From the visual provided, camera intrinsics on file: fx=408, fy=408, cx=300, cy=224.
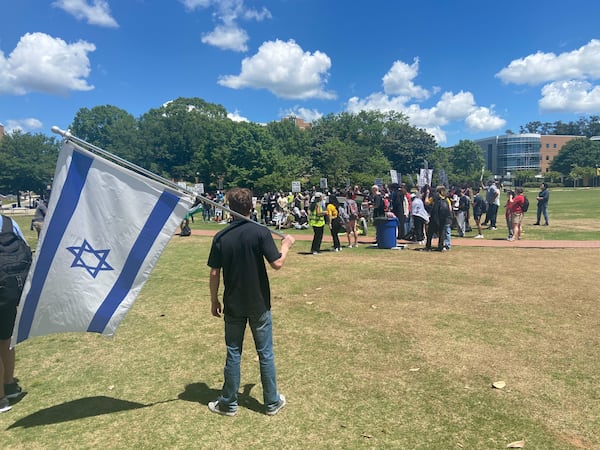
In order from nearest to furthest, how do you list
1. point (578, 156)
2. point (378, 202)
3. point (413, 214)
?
point (413, 214), point (378, 202), point (578, 156)

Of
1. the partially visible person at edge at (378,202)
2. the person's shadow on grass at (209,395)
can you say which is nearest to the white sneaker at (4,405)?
the person's shadow on grass at (209,395)

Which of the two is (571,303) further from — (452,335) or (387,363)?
(387,363)

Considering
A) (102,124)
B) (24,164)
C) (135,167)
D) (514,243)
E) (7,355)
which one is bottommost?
(7,355)

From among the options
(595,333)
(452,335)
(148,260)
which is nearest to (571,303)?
(595,333)

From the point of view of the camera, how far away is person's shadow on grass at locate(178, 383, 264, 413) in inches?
162

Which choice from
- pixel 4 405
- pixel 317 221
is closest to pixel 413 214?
pixel 317 221

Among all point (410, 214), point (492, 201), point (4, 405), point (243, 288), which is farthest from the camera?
point (492, 201)

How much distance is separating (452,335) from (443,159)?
9263cm

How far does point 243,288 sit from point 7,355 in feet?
8.79

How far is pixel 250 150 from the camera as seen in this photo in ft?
218

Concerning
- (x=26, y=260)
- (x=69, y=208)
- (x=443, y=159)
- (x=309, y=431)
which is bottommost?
(x=309, y=431)

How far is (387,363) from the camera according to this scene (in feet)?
16.1

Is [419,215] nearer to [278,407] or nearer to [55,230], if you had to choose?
[278,407]

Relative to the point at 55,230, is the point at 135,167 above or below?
above
